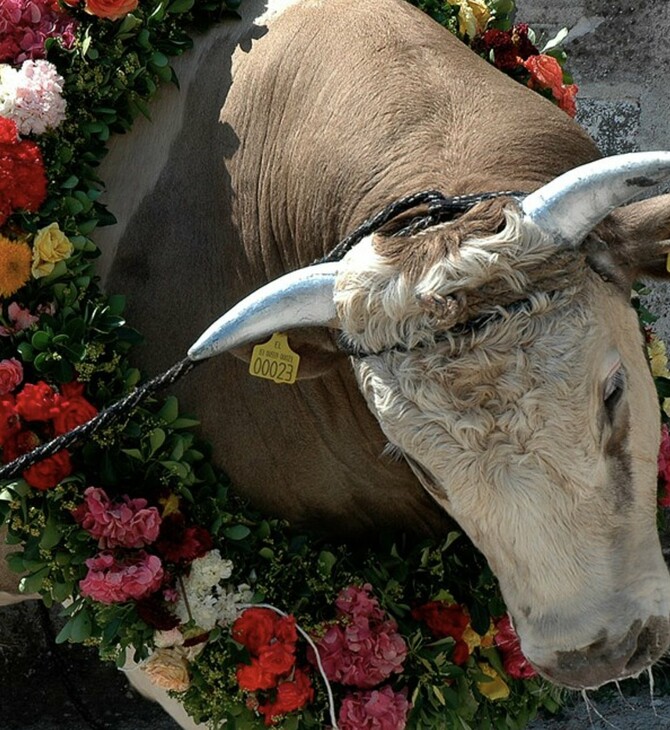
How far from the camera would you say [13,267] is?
3.10 meters

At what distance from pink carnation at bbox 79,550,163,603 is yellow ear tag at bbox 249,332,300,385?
585 millimetres

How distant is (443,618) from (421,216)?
3.52 feet

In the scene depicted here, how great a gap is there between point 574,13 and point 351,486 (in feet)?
8.02

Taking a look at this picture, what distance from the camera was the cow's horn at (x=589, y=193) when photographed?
2352 millimetres

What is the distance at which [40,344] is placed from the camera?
3.03 m

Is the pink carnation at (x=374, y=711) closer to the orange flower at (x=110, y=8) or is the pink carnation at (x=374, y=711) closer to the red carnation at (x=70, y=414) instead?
the red carnation at (x=70, y=414)

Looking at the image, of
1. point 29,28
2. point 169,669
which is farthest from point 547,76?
point 169,669

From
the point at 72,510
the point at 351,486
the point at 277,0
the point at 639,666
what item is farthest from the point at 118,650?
the point at 277,0

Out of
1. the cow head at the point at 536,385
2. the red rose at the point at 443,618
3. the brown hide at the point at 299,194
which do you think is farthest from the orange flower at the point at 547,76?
the red rose at the point at 443,618

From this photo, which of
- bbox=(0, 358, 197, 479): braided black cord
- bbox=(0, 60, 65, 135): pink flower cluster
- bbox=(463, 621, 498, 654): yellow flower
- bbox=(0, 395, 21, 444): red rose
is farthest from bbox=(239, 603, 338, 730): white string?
bbox=(0, 60, 65, 135): pink flower cluster

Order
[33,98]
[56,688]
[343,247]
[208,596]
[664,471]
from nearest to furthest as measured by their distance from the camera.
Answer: [343,247], [208,596], [33,98], [664,471], [56,688]

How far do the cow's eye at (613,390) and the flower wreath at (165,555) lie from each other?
32.3 inches

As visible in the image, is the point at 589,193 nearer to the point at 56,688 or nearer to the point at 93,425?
the point at 93,425

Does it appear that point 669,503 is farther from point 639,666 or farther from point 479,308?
point 479,308
